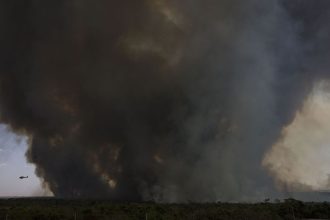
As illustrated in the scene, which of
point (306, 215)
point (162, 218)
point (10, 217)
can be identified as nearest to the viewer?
point (162, 218)

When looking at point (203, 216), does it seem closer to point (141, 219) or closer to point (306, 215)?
point (141, 219)

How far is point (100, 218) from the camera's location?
45.5 meters

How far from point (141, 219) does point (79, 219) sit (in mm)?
7808

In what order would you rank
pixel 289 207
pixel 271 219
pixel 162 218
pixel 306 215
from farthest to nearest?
pixel 289 207 < pixel 306 215 < pixel 162 218 < pixel 271 219

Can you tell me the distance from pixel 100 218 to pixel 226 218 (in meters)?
15.5

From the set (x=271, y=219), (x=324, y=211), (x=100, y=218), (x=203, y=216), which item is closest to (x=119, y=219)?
(x=100, y=218)

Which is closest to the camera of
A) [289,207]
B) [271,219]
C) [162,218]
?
[271,219]

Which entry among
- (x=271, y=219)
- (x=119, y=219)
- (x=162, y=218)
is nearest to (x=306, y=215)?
(x=271, y=219)

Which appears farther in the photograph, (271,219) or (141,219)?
(141,219)

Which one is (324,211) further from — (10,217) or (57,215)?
(10,217)

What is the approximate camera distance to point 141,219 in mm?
46438

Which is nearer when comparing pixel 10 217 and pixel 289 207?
pixel 10 217

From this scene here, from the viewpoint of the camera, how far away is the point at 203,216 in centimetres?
4594

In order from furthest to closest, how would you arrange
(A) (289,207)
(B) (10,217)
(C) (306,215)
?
(A) (289,207) → (C) (306,215) → (B) (10,217)
